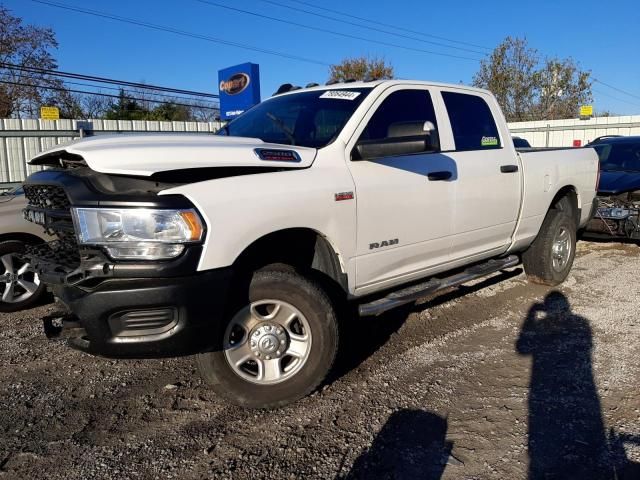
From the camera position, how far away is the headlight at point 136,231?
8.96ft

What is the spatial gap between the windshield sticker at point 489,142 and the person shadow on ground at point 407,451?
2692 mm

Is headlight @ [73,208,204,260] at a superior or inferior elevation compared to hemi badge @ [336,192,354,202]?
inferior

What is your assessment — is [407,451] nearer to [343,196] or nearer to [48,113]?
[343,196]

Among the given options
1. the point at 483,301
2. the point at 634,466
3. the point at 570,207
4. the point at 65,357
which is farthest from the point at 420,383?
the point at 570,207

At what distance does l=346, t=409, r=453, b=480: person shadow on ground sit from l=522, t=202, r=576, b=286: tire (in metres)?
3.30

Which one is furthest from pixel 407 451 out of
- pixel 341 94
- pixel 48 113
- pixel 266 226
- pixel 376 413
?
pixel 48 113

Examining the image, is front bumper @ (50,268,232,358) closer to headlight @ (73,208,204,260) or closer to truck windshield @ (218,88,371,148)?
headlight @ (73,208,204,260)

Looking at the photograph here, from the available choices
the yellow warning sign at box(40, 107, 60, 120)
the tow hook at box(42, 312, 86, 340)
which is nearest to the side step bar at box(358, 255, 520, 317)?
the tow hook at box(42, 312, 86, 340)

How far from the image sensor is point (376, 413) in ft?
10.9

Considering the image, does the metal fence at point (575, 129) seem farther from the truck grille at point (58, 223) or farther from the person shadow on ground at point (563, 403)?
the truck grille at point (58, 223)

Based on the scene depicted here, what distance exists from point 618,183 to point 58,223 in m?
7.72

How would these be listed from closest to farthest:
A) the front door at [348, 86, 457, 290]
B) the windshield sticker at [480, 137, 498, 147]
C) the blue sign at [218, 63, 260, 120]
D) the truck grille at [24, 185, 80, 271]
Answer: the truck grille at [24, 185, 80, 271] → the front door at [348, 86, 457, 290] → the windshield sticker at [480, 137, 498, 147] → the blue sign at [218, 63, 260, 120]

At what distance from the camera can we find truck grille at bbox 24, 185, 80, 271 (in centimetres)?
309

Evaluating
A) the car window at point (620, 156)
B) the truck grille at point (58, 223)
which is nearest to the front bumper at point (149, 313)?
the truck grille at point (58, 223)
